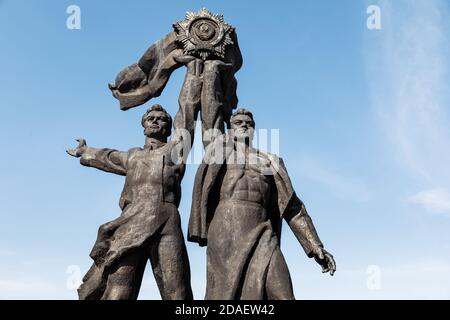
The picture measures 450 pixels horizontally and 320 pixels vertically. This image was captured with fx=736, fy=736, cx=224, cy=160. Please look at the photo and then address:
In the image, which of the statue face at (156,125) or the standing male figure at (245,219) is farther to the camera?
the statue face at (156,125)

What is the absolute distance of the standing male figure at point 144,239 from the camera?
970cm

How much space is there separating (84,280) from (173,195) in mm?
1656

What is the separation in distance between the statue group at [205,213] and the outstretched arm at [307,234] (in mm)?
14

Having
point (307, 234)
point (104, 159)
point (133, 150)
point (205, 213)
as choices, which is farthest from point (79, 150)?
point (307, 234)

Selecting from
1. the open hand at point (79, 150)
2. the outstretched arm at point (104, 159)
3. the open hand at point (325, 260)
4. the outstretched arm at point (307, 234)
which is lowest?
the open hand at point (325, 260)

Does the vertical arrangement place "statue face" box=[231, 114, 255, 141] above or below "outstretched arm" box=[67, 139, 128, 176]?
above

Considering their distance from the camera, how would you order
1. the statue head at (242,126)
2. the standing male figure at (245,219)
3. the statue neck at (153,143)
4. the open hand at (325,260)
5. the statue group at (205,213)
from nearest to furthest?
1. the standing male figure at (245,219)
2. the statue group at (205,213)
3. the open hand at (325,260)
4. the statue head at (242,126)
5. the statue neck at (153,143)

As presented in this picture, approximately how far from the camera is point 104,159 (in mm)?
10688

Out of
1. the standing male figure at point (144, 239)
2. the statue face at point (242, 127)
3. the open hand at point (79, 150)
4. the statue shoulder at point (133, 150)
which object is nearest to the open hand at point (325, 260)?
the standing male figure at point (144, 239)

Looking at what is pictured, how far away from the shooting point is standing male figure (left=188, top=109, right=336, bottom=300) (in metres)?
9.24

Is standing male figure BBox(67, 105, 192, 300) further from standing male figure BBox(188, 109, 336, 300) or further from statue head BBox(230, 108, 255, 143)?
statue head BBox(230, 108, 255, 143)

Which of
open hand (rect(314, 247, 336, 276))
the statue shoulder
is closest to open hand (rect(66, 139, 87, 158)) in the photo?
the statue shoulder

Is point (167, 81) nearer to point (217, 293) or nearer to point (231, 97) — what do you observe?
point (231, 97)

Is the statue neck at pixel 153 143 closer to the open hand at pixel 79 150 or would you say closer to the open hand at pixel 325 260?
the open hand at pixel 79 150
